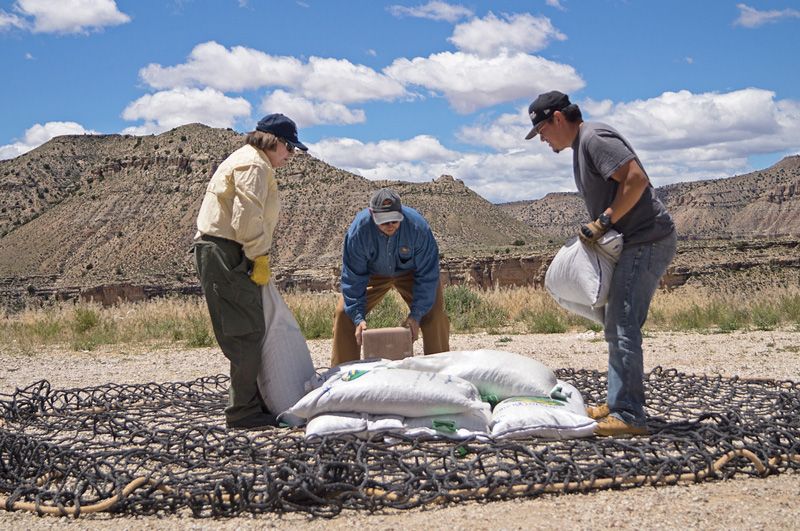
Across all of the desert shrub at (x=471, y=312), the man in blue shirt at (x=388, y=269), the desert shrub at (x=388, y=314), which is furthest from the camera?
the desert shrub at (x=471, y=312)

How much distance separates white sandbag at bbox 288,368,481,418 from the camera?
4.19m

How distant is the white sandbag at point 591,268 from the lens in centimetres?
418

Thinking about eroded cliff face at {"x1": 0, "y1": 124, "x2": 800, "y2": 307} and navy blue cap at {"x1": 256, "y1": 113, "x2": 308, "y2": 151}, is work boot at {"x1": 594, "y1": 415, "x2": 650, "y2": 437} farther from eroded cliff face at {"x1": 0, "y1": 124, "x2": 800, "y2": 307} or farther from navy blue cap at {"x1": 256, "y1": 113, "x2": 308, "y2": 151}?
eroded cliff face at {"x1": 0, "y1": 124, "x2": 800, "y2": 307}

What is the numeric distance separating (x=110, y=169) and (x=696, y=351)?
63.6 meters

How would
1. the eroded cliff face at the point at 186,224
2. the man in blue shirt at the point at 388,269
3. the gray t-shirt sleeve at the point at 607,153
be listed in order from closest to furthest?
the gray t-shirt sleeve at the point at 607,153 → the man in blue shirt at the point at 388,269 → the eroded cliff face at the point at 186,224

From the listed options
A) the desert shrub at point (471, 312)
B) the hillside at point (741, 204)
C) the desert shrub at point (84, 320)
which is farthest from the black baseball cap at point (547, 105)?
the hillside at point (741, 204)

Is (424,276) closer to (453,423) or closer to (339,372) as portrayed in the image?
(339,372)

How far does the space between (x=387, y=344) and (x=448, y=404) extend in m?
1.49

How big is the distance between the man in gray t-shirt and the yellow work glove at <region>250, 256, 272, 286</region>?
1735 millimetres

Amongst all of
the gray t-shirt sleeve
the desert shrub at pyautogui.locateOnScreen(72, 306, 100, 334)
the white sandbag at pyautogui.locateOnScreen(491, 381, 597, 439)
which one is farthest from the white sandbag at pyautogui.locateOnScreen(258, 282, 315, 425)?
the desert shrub at pyautogui.locateOnScreen(72, 306, 100, 334)

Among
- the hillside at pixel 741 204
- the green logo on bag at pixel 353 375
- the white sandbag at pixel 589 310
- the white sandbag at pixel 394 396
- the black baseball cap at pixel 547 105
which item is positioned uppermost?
the hillside at pixel 741 204

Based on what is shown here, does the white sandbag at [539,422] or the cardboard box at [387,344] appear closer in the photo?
the white sandbag at [539,422]

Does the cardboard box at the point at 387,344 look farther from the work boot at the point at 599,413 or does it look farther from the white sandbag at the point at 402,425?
the work boot at the point at 599,413

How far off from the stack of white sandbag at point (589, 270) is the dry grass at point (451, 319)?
18.9 feet
